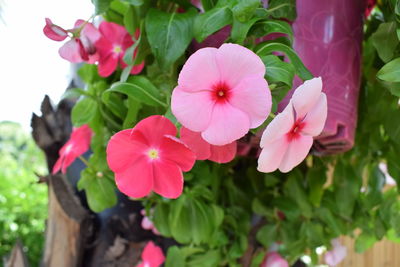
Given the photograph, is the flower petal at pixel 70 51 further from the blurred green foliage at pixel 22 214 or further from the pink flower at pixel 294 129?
the blurred green foliage at pixel 22 214

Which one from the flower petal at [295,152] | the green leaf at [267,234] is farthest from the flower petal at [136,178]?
the green leaf at [267,234]

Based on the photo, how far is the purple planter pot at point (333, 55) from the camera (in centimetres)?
47

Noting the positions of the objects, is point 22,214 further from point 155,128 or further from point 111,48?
point 155,128

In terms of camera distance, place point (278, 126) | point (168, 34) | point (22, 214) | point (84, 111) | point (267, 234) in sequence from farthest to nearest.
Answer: point (22, 214)
point (267, 234)
point (84, 111)
point (168, 34)
point (278, 126)

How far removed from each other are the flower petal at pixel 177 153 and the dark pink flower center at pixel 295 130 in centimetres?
7

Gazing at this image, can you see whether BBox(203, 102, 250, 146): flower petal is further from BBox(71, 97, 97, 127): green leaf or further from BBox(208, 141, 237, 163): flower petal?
BBox(71, 97, 97, 127): green leaf

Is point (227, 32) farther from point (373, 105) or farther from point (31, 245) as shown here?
point (31, 245)

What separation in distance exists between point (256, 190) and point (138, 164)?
0.35 metres

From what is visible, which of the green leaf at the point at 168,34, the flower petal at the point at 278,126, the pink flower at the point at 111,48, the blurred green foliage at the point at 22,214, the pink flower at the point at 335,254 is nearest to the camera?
the flower petal at the point at 278,126

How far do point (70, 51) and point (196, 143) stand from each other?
181 mm

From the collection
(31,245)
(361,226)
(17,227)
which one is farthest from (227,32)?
(17,227)

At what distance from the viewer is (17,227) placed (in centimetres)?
155

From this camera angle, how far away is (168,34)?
427mm

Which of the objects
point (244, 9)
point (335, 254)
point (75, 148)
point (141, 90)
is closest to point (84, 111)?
point (75, 148)
